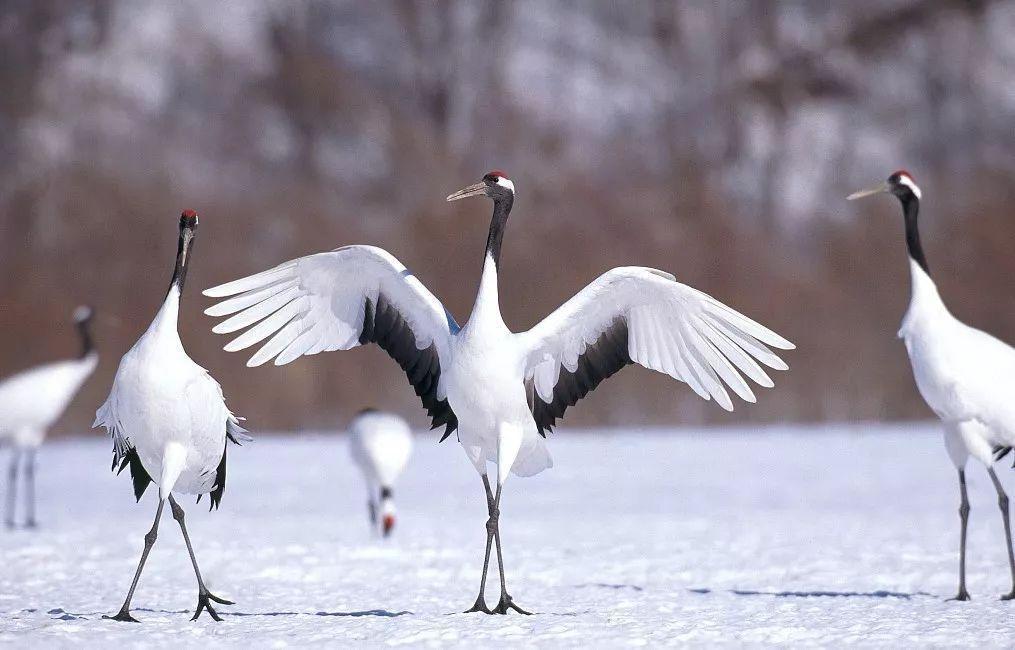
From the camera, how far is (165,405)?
5680 mm

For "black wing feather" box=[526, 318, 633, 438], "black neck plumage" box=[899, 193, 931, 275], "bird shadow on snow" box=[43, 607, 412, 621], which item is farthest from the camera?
"black neck plumage" box=[899, 193, 931, 275]

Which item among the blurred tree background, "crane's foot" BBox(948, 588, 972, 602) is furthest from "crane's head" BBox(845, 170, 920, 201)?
the blurred tree background

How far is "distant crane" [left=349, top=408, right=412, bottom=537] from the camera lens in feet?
33.4

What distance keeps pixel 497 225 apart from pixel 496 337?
0.59 meters

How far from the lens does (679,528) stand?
30.9ft

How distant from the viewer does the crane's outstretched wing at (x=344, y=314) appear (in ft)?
20.7

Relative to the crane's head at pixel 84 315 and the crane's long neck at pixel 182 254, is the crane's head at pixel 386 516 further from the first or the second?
the crane's head at pixel 84 315

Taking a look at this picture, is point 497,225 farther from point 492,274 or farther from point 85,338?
point 85,338

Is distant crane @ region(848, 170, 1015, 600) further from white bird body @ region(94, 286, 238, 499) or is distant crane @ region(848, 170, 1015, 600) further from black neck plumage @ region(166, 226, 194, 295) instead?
black neck plumage @ region(166, 226, 194, 295)

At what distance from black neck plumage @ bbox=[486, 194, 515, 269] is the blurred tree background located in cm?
2686

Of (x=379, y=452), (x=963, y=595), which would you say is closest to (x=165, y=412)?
(x=963, y=595)

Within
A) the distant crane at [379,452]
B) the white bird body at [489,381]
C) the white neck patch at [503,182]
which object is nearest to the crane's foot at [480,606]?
the white bird body at [489,381]

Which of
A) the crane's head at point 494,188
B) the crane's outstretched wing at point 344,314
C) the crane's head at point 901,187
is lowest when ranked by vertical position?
the crane's outstretched wing at point 344,314

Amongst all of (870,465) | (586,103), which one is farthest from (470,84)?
(870,465)
